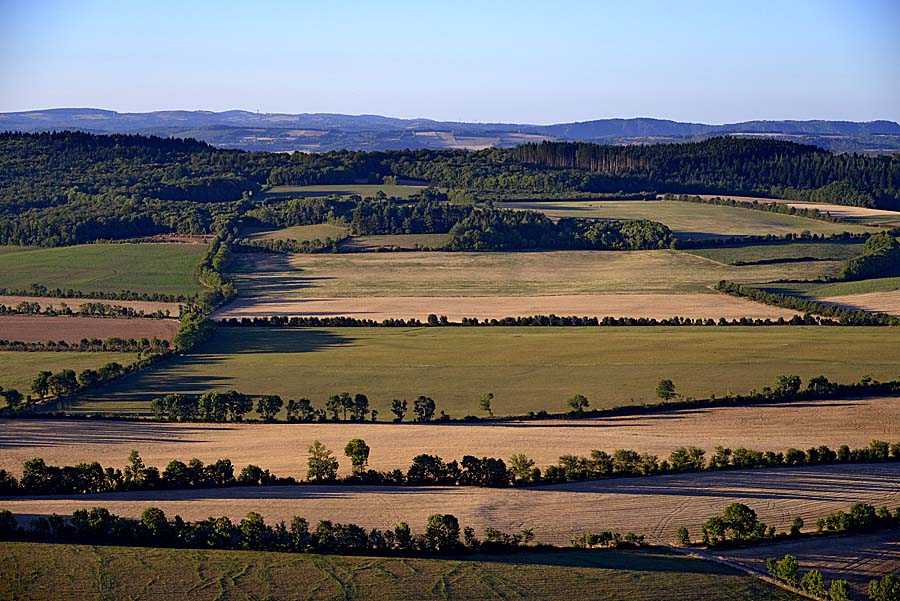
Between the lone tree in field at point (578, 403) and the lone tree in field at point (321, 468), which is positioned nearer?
the lone tree in field at point (321, 468)

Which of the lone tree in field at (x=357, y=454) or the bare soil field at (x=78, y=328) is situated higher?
the bare soil field at (x=78, y=328)

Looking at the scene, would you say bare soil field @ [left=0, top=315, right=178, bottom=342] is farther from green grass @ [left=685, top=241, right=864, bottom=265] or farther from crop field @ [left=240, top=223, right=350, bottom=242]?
green grass @ [left=685, top=241, right=864, bottom=265]

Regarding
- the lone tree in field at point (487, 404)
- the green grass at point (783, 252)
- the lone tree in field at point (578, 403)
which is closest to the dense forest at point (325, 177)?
the green grass at point (783, 252)

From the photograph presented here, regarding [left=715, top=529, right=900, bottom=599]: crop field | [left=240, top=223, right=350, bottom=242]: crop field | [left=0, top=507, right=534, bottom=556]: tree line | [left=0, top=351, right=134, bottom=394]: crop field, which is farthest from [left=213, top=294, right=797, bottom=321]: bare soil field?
[left=0, top=507, right=534, bottom=556]: tree line

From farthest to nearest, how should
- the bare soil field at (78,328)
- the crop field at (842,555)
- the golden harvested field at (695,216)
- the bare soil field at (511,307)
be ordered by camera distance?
the golden harvested field at (695,216)
the bare soil field at (511,307)
the bare soil field at (78,328)
the crop field at (842,555)

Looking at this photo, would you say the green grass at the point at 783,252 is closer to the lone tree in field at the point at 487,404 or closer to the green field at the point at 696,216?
the green field at the point at 696,216

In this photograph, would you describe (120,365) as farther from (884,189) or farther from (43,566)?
(884,189)
